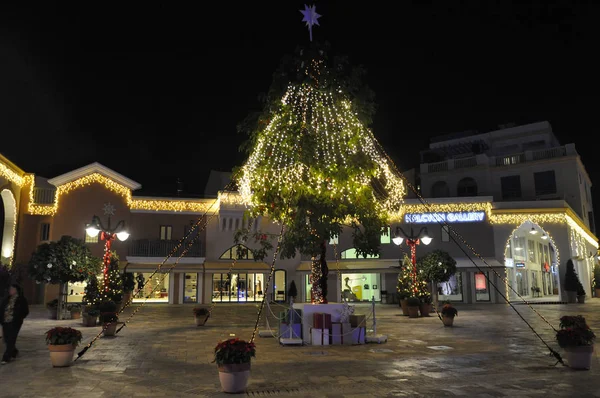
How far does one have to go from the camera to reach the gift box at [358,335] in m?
14.2

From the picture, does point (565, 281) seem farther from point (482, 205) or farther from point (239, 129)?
point (239, 129)

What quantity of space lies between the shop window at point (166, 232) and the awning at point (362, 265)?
9.25m

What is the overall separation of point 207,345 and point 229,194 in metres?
20.6

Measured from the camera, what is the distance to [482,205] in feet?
115

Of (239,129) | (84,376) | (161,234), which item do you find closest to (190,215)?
(161,234)

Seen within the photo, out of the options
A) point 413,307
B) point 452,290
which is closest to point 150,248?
point 413,307

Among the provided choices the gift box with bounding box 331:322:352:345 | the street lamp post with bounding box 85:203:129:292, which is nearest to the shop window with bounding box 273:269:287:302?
the street lamp post with bounding box 85:203:129:292

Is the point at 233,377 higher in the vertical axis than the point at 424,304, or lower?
lower

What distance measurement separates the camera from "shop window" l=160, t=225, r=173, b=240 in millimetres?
33781

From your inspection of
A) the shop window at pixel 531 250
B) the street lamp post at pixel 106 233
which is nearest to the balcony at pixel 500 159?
the shop window at pixel 531 250

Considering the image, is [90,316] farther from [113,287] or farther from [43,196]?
[43,196]

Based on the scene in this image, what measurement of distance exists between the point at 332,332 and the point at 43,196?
2525cm

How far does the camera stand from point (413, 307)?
74.0 ft

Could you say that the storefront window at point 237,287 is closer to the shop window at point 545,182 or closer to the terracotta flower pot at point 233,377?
the shop window at point 545,182
